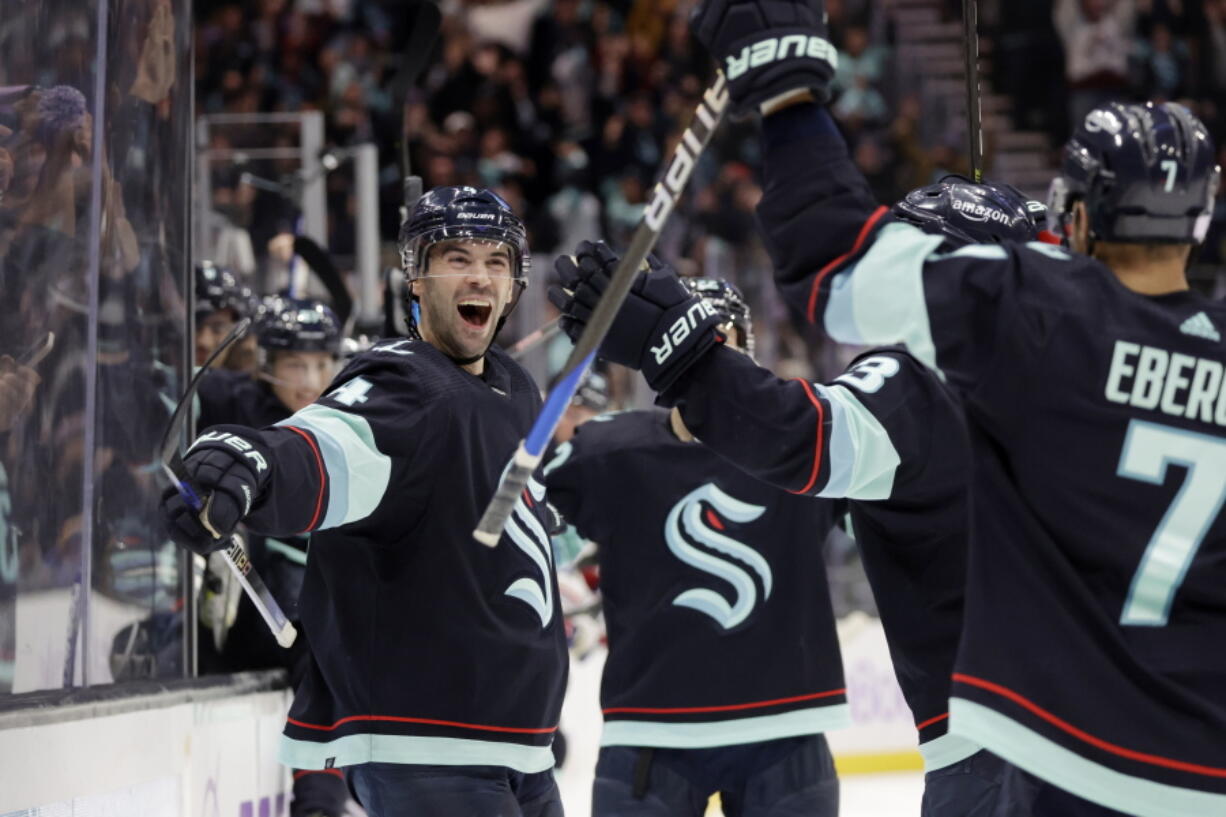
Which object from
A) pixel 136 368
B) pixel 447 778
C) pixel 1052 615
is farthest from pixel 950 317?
pixel 136 368

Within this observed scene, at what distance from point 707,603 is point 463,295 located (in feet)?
2.92

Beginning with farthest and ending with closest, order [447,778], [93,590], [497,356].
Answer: [93,590] < [497,356] < [447,778]

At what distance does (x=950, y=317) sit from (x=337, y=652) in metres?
1.27

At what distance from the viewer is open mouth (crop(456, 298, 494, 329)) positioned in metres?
2.89

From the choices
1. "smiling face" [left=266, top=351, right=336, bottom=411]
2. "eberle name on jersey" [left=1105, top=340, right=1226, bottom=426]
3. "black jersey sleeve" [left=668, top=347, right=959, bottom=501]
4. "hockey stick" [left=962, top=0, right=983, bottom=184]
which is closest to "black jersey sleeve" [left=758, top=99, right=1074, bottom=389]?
"eberle name on jersey" [left=1105, top=340, right=1226, bottom=426]

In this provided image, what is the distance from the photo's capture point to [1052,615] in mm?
1820

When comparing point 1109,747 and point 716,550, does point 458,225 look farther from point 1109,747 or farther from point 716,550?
point 1109,747

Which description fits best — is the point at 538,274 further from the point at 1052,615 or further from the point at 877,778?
the point at 1052,615

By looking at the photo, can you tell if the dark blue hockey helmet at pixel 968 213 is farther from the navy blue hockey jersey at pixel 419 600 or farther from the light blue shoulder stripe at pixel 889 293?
the light blue shoulder stripe at pixel 889 293

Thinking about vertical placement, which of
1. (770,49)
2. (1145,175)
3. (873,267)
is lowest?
(873,267)

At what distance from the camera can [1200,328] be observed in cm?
183

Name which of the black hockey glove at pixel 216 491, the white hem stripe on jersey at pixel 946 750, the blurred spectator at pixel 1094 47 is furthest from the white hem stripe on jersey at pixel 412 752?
the blurred spectator at pixel 1094 47

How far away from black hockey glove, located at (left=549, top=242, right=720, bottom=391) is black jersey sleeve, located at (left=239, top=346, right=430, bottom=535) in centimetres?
47

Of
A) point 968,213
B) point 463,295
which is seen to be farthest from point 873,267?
point 463,295
